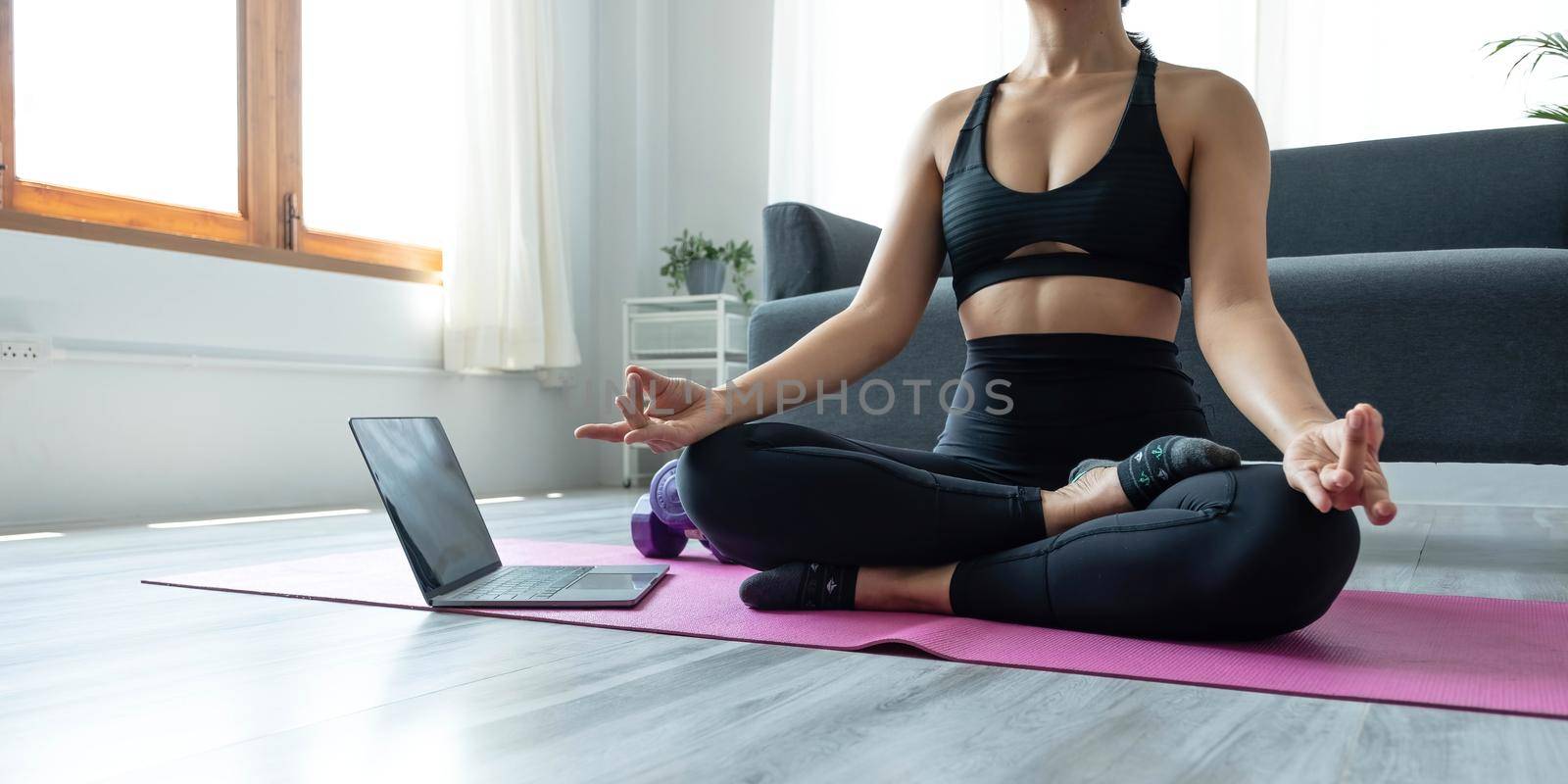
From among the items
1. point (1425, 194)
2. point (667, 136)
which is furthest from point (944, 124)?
point (667, 136)

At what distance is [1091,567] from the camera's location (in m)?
1.09

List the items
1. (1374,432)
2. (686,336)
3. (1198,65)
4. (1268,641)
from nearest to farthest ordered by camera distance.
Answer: (1374,432) < (1268,641) < (1198,65) < (686,336)

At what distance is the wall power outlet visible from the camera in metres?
2.47

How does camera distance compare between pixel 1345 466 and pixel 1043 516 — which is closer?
pixel 1345 466

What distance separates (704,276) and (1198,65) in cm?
178

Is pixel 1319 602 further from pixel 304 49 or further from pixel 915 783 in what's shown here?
pixel 304 49

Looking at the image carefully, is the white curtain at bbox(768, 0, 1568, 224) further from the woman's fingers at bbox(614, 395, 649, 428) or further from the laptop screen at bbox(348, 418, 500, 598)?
the woman's fingers at bbox(614, 395, 649, 428)

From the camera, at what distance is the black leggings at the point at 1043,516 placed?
102 cm

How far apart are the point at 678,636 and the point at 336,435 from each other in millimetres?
2446

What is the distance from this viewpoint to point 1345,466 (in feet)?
2.77

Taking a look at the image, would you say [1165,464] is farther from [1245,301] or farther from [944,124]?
[944,124]

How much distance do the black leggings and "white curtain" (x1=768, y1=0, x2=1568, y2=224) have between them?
1.78 metres

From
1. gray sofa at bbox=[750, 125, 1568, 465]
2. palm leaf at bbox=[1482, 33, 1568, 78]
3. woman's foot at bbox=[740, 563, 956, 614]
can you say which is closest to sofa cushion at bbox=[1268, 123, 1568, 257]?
gray sofa at bbox=[750, 125, 1568, 465]

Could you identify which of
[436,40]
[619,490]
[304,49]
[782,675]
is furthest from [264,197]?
[782,675]
